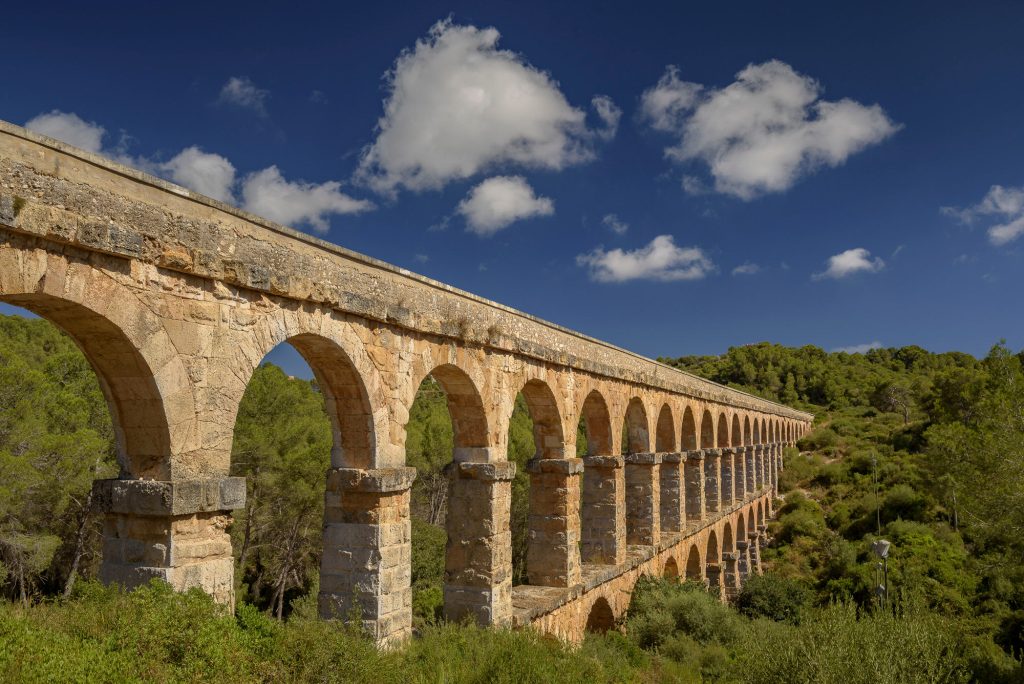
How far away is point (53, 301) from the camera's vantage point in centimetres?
407

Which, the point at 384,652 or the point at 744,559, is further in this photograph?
the point at 744,559

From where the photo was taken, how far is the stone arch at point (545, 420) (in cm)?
995

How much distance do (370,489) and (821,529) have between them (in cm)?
2547

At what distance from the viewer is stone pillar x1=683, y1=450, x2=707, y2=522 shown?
59.1 feet

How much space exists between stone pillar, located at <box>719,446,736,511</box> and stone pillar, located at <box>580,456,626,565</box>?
429 inches

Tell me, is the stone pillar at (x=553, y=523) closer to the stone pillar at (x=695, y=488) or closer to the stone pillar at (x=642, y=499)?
the stone pillar at (x=642, y=499)

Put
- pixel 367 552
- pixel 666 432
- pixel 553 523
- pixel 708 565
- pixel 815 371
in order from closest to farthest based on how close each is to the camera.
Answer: pixel 367 552, pixel 553 523, pixel 666 432, pixel 708 565, pixel 815 371

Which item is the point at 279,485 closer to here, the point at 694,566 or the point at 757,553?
the point at 694,566

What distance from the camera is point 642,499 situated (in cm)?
1420

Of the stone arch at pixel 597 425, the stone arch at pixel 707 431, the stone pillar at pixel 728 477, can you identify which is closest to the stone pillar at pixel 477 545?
the stone arch at pixel 597 425

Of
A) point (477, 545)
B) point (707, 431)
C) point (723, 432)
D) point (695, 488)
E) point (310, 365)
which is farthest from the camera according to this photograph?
point (723, 432)

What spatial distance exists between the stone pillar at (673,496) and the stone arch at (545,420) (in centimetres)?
628

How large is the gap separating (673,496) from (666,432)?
1470 mm

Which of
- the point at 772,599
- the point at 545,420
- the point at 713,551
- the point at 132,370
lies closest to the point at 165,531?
the point at 132,370
